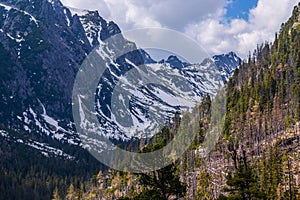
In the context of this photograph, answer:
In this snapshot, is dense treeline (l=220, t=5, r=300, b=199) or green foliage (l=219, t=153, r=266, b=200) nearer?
green foliage (l=219, t=153, r=266, b=200)

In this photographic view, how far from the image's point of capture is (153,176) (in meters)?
35.2

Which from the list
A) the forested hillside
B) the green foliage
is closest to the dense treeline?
the forested hillside

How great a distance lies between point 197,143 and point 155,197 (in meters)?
112

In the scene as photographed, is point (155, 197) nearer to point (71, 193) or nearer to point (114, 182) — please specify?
point (114, 182)

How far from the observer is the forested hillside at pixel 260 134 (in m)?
69.9

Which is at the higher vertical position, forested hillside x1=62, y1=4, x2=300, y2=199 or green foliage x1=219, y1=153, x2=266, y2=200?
forested hillside x1=62, y1=4, x2=300, y2=199

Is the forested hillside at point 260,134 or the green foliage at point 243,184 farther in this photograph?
the forested hillside at point 260,134

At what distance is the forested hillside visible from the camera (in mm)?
69938

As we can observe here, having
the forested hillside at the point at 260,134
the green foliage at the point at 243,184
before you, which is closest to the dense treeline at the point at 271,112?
the forested hillside at the point at 260,134

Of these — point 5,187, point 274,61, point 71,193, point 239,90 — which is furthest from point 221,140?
point 5,187

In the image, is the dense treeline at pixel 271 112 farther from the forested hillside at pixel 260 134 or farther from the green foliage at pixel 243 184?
the green foliage at pixel 243 184

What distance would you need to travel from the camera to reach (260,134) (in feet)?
355

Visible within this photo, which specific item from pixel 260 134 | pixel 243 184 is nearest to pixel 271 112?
pixel 260 134

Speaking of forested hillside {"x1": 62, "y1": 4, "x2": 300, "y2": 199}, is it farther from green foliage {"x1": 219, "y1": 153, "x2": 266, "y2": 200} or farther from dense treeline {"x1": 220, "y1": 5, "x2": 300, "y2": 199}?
green foliage {"x1": 219, "y1": 153, "x2": 266, "y2": 200}
